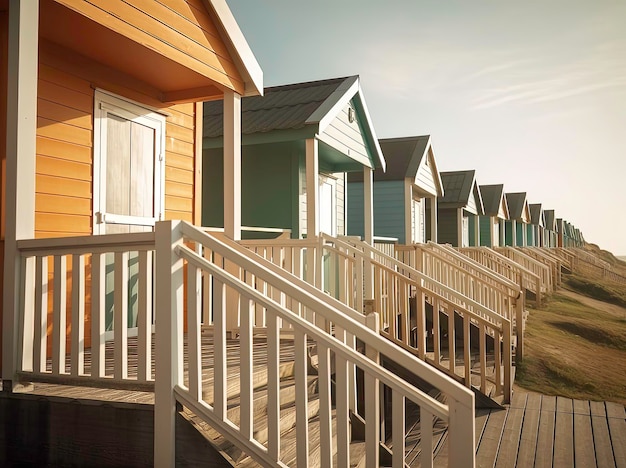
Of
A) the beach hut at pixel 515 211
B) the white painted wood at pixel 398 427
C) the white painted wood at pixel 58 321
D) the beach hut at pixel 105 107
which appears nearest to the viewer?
the white painted wood at pixel 398 427

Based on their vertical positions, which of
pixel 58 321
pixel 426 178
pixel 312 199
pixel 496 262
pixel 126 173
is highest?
pixel 426 178

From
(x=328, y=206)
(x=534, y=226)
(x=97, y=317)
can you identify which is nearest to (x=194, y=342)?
(x=97, y=317)

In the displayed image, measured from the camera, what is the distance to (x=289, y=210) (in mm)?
8797

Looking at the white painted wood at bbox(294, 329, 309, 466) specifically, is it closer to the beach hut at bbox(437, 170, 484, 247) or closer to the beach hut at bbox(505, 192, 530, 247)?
the beach hut at bbox(437, 170, 484, 247)

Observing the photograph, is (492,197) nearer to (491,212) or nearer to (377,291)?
(491,212)

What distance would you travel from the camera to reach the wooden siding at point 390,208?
1450cm

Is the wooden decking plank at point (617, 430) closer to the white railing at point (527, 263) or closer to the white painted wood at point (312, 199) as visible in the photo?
the white painted wood at point (312, 199)

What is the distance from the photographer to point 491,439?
512cm

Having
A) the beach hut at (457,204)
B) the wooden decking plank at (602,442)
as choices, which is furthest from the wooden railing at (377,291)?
the beach hut at (457,204)

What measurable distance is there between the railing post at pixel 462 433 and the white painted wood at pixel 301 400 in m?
0.71

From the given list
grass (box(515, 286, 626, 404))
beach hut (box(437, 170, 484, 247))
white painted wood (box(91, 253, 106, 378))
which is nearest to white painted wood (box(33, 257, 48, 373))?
white painted wood (box(91, 253, 106, 378))

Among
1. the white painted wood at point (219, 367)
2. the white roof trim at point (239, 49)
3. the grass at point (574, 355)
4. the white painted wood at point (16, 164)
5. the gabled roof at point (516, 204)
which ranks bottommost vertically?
the grass at point (574, 355)

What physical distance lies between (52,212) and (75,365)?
2089 mm

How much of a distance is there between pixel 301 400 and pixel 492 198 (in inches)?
1015
